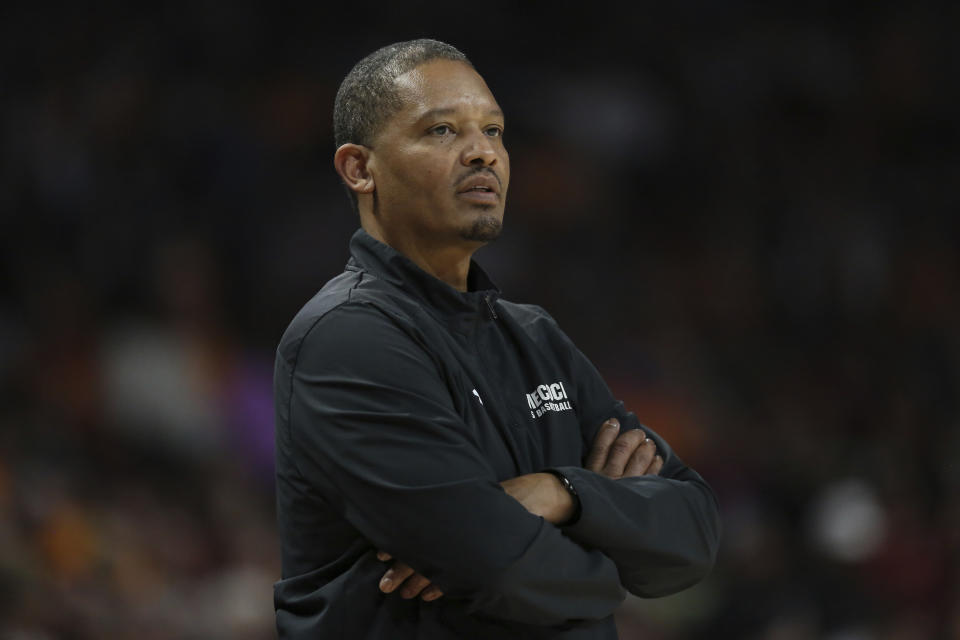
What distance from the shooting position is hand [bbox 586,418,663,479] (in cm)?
276

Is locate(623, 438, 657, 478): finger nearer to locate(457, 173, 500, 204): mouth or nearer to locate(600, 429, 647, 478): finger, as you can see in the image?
locate(600, 429, 647, 478): finger

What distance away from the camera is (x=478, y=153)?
2.64 meters

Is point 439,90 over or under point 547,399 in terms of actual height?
over

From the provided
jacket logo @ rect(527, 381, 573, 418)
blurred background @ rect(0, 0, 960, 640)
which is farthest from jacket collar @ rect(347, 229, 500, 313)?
blurred background @ rect(0, 0, 960, 640)

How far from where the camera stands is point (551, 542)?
235 centimetres

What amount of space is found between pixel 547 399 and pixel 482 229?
1.21 ft

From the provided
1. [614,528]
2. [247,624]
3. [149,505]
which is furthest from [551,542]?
[149,505]

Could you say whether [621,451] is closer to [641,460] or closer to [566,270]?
[641,460]

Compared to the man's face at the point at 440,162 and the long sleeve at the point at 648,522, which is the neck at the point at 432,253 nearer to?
the man's face at the point at 440,162

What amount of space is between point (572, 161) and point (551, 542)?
250 inches

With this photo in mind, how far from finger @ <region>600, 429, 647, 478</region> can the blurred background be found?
2996 millimetres

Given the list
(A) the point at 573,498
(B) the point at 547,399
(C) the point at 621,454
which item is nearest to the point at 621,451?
(C) the point at 621,454

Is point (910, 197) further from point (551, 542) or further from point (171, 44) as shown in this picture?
point (551, 542)

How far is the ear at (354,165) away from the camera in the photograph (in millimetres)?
2729
